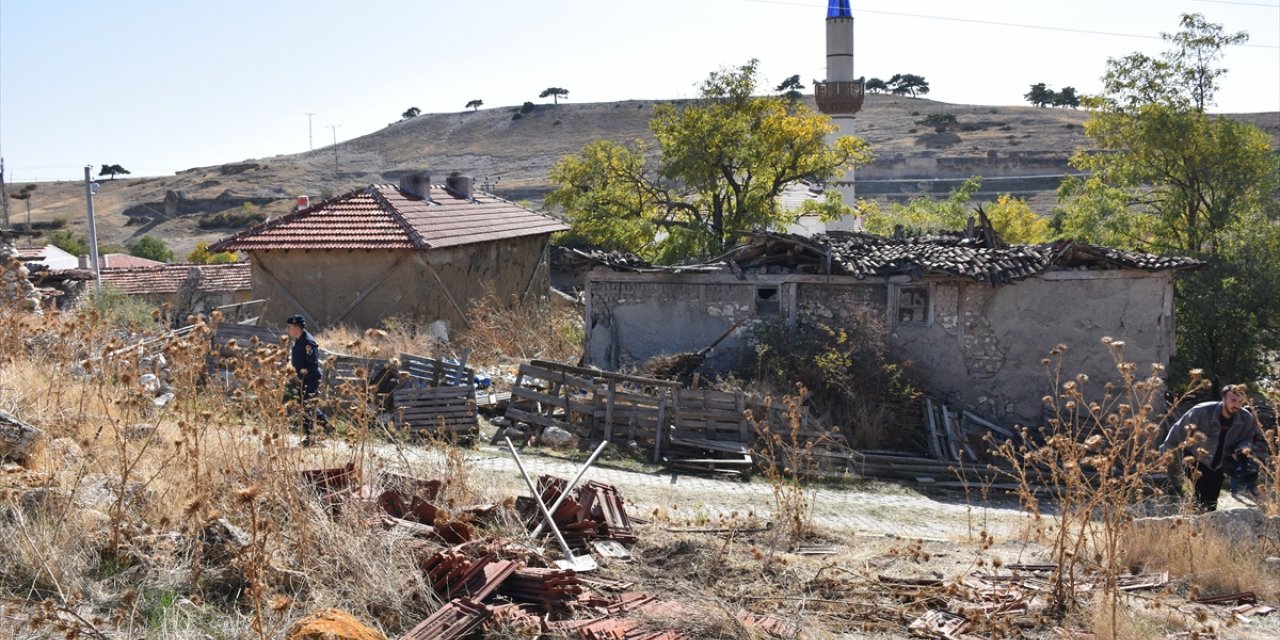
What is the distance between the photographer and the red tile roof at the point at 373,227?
783 inches

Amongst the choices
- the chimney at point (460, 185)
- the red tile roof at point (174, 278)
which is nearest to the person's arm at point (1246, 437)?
the chimney at point (460, 185)

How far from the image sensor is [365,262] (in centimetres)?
2005

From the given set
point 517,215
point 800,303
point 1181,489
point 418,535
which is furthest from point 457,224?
point 418,535

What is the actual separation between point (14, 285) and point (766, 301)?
34.1 ft

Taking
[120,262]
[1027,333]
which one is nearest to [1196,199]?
[1027,333]

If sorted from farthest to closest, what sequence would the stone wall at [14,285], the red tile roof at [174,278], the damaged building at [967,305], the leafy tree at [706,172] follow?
the red tile roof at [174,278] < the leafy tree at [706,172] < the damaged building at [967,305] < the stone wall at [14,285]

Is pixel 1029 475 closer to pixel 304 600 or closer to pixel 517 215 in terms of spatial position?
pixel 304 600

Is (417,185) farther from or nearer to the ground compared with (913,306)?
farther from the ground

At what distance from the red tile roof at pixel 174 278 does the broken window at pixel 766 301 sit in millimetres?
20713

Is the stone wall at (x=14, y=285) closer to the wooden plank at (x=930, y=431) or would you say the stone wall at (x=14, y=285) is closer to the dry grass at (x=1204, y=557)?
the dry grass at (x=1204, y=557)

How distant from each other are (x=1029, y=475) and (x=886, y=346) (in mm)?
3104

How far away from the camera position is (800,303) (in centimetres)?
1625

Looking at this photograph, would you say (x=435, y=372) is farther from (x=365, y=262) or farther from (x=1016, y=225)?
(x=1016, y=225)

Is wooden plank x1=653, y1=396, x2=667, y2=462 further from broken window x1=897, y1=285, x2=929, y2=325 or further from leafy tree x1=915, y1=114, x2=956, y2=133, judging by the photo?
leafy tree x1=915, y1=114, x2=956, y2=133
